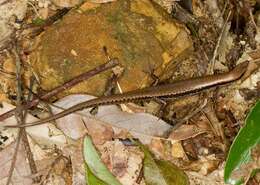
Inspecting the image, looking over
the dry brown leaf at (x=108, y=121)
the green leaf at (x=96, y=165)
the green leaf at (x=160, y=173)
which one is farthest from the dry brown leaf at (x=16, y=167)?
the green leaf at (x=160, y=173)

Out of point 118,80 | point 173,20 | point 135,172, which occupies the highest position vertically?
point 173,20

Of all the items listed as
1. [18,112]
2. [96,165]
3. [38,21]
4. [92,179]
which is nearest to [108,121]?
[96,165]

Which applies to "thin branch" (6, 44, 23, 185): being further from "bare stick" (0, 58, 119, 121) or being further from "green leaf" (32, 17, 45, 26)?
"green leaf" (32, 17, 45, 26)

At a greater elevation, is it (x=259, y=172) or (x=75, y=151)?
(x=75, y=151)

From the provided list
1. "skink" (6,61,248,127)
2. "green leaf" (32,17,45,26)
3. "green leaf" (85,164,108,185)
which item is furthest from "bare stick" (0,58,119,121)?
"green leaf" (85,164,108,185)

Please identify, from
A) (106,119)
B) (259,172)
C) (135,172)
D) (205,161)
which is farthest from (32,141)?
(259,172)

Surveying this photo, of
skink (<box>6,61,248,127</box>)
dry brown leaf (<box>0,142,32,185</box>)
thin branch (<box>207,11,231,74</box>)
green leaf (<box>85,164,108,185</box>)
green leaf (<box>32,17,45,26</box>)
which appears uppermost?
green leaf (<box>32,17,45,26</box>)

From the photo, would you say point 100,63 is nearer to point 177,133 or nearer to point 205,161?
point 177,133
